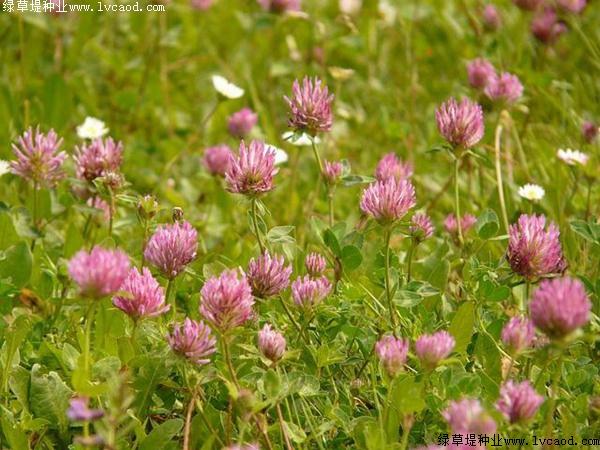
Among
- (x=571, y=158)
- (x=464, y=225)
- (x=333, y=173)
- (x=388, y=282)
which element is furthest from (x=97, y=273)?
(x=571, y=158)

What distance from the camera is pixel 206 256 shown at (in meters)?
2.05

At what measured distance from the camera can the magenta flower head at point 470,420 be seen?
115cm

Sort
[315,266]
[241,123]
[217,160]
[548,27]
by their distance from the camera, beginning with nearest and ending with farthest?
1. [315,266]
2. [217,160]
3. [241,123]
4. [548,27]

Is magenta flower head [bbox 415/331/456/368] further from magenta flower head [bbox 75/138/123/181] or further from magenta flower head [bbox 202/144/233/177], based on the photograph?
magenta flower head [bbox 202/144/233/177]

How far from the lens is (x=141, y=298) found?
1476 millimetres

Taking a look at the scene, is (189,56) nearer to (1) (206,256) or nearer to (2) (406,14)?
(2) (406,14)

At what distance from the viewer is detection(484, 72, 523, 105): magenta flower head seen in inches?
88.1

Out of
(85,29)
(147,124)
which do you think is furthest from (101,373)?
(85,29)

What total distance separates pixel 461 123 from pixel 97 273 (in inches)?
28.7

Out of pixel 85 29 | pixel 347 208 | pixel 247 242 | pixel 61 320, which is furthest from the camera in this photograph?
pixel 85 29

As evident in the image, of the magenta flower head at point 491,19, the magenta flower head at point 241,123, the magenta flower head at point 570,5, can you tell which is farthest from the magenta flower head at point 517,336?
the magenta flower head at point 491,19

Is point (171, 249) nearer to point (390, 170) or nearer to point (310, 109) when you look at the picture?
point (310, 109)

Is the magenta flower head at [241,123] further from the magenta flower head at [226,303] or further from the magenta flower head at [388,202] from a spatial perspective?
the magenta flower head at [226,303]

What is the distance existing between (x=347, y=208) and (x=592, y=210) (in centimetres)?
67
